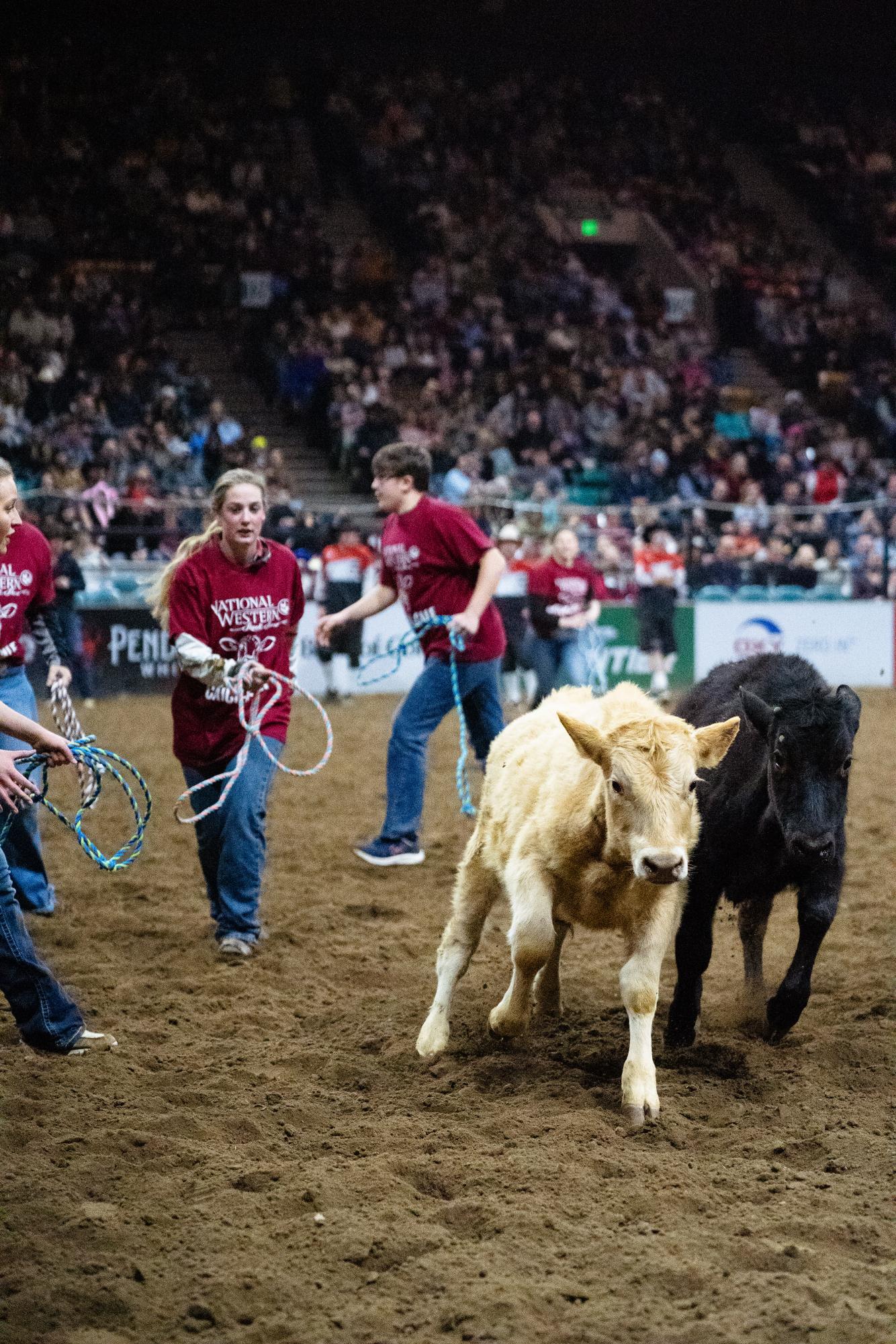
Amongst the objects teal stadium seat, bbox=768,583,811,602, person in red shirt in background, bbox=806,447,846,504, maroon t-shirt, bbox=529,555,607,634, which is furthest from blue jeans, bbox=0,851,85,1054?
person in red shirt in background, bbox=806,447,846,504

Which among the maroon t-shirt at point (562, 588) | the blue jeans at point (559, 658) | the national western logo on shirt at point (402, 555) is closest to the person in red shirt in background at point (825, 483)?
the maroon t-shirt at point (562, 588)

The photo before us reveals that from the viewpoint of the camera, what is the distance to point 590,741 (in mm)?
4078

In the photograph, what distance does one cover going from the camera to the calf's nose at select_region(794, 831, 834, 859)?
169 inches

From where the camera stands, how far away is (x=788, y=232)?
27562 millimetres

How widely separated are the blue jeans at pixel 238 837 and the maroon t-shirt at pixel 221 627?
0.11 m

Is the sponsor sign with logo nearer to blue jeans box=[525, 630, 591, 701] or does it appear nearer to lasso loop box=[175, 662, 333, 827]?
blue jeans box=[525, 630, 591, 701]

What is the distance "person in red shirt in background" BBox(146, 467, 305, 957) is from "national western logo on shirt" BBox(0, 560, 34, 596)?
0.59 meters

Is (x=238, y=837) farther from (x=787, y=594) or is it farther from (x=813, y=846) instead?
(x=787, y=594)

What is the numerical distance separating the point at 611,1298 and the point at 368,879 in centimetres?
447

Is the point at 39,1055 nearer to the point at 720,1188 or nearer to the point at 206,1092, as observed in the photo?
the point at 206,1092

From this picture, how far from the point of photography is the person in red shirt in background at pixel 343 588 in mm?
15266

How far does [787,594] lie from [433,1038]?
13230mm

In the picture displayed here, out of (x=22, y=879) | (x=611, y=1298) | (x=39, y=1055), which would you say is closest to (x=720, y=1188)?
(x=611, y=1298)

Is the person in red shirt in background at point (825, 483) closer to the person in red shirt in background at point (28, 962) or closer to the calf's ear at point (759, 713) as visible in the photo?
the calf's ear at point (759, 713)
